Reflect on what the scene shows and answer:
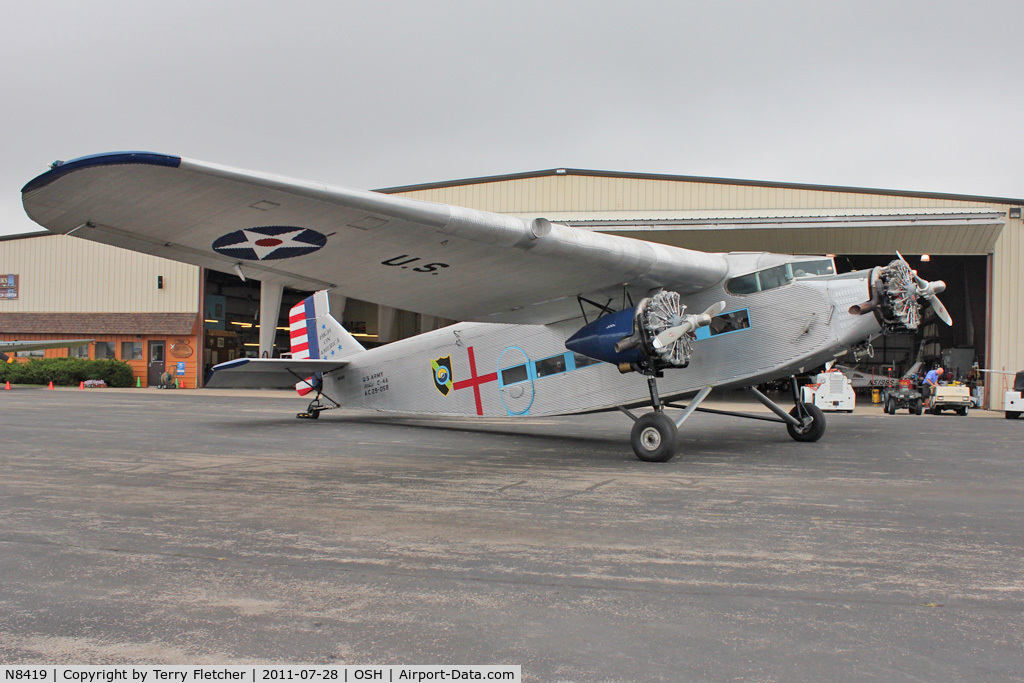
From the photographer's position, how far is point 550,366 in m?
12.5

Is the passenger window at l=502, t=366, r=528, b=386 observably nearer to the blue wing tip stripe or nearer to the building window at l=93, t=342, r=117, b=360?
the blue wing tip stripe

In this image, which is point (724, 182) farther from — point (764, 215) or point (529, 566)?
point (529, 566)

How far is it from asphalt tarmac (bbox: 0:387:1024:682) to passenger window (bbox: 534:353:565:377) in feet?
9.93

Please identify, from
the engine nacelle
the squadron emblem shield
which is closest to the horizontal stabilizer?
the squadron emblem shield

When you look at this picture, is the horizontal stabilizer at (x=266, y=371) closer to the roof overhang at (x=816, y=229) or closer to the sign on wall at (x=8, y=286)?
the roof overhang at (x=816, y=229)

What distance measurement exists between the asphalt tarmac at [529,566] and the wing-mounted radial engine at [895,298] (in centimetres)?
202

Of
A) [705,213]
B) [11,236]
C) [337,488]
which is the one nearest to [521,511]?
[337,488]

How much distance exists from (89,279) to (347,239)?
42.3m

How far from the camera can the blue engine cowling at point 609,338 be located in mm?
9758

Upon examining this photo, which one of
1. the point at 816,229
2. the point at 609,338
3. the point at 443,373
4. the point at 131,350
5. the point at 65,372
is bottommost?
the point at 443,373

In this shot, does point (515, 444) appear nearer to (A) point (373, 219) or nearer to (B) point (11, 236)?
(A) point (373, 219)

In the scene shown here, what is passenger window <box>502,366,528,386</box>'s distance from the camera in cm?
1292

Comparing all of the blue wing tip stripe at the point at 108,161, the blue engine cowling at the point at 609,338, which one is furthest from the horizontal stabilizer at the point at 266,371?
the blue wing tip stripe at the point at 108,161

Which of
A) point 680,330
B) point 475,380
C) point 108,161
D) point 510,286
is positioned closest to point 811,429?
point 680,330
